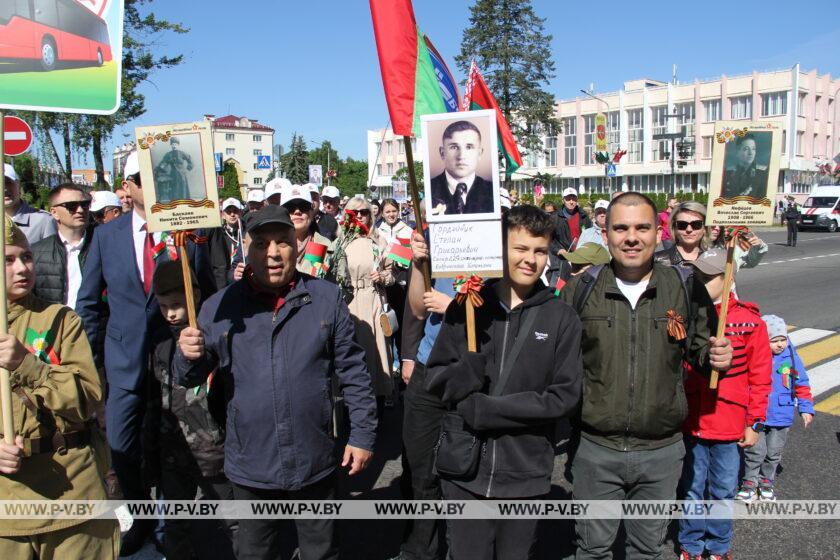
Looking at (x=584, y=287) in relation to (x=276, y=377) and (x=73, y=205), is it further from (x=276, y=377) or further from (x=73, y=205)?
(x=73, y=205)

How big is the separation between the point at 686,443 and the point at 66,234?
15.9 feet

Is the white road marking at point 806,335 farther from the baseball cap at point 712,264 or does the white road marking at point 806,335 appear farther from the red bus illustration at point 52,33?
the red bus illustration at point 52,33

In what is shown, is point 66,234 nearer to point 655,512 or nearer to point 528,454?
point 528,454

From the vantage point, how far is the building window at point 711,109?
64.5 metres

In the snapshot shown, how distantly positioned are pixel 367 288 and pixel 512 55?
131 feet

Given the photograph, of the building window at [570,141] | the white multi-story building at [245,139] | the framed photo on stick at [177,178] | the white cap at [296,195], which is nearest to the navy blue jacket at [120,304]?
the framed photo on stick at [177,178]

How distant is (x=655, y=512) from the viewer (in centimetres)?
321

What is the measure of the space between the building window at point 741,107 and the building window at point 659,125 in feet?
20.5

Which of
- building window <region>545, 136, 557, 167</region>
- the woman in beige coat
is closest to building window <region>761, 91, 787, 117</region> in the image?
building window <region>545, 136, 557, 167</region>

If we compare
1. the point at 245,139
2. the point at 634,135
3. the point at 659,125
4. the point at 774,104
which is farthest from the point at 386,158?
the point at 774,104

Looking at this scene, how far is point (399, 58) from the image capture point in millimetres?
3406

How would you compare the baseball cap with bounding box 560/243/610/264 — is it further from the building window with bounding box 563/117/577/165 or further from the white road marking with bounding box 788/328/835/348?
the building window with bounding box 563/117/577/165

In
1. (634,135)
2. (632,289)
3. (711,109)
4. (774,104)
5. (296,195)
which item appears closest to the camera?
(632,289)

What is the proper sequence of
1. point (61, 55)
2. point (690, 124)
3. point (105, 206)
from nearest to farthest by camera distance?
point (61, 55), point (105, 206), point (690, 124)
